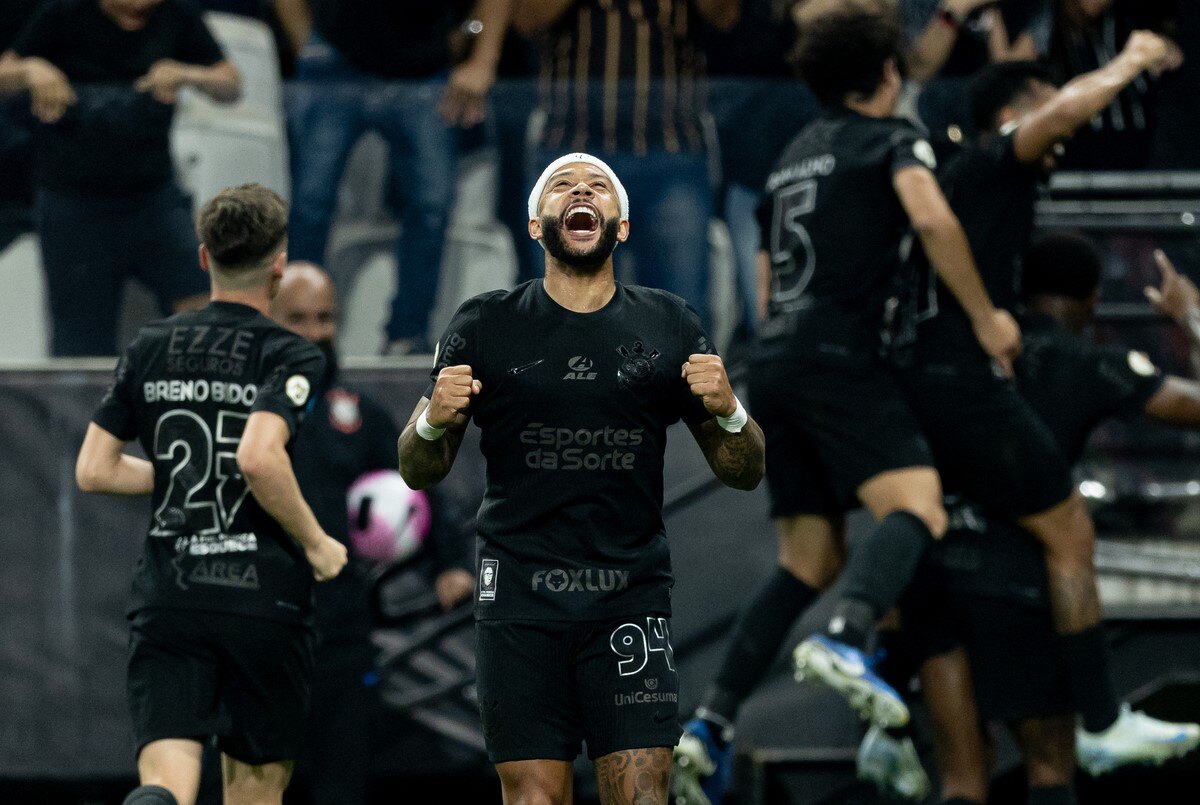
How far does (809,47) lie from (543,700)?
2636 mm

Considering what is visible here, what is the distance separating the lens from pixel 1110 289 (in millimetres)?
7000

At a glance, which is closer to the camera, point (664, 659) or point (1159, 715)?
point (664, 659)

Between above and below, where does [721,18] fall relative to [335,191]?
above

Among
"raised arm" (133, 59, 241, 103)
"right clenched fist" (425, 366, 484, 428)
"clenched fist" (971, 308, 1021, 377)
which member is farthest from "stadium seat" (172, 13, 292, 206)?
"right clenched fist" (425, 366, 484, 428)

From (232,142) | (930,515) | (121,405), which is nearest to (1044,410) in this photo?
(930,515)

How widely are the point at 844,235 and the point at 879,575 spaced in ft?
3.68

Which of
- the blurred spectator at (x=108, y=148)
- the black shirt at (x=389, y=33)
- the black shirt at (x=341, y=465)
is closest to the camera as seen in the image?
the black shirt at (x=341, y=465)

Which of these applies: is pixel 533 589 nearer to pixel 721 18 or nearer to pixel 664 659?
pixel 664 659

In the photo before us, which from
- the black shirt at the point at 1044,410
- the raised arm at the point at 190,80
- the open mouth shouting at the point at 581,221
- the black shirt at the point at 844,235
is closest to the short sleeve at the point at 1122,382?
the black shirt at the point at 1044,410

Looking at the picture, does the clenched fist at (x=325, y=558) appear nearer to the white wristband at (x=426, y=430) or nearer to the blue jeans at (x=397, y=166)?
the white wristband at (x=426, y=430)

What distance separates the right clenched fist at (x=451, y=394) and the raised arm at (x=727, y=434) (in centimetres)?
48

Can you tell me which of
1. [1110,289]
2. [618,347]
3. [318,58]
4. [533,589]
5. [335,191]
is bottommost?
[533,589]

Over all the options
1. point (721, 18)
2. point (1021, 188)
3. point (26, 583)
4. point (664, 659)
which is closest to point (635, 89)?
point (721, 18)

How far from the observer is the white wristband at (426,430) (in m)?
3.59
